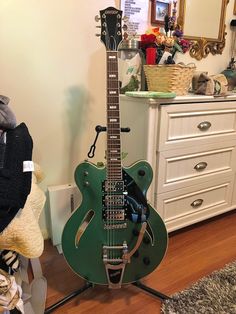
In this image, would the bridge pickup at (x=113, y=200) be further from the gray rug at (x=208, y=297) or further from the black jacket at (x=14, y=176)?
the gray rug at (x=208, y=297)

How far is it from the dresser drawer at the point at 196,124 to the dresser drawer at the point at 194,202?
0.30 metres

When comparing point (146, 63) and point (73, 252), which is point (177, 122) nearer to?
point (146, 63)

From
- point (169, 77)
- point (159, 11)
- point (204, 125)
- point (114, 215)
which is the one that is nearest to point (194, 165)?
point (204, 125)

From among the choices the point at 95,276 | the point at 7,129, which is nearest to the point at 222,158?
the point at 95,276

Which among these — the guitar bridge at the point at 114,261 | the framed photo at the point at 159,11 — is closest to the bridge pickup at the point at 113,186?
the guitar bridge at the point at 114,261

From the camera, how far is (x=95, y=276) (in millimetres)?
1173

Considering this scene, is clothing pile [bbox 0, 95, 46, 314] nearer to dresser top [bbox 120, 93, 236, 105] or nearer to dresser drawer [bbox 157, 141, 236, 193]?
dresser top [bbox 120, 93, 236, 105]

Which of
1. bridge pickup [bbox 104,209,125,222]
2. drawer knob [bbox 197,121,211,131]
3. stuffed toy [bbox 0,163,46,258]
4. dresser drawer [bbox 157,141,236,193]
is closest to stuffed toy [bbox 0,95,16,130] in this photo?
stuffed toy [bbox 0,163,46,258]

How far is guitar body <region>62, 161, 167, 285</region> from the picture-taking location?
1121 millimetres

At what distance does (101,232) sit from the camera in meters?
1.15

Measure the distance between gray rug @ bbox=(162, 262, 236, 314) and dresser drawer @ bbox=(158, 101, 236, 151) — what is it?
722 millimetres

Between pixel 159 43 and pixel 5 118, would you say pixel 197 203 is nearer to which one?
pixel 159 43

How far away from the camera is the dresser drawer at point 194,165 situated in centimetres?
139

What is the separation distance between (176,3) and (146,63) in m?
0.57
